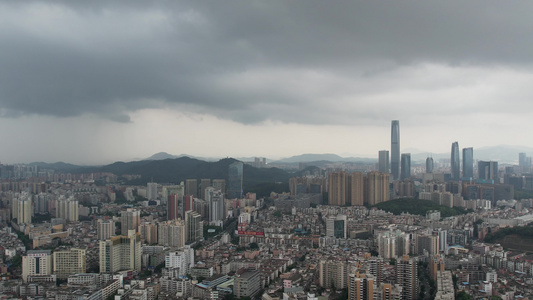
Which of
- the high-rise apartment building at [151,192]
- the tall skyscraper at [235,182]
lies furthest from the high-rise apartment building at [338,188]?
the high-rise apartment building at [151,192]

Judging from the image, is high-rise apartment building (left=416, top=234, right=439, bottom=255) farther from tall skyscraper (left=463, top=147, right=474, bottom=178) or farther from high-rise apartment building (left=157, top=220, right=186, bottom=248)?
tall skyscraper (left=463, top=147, right=474, bottom=178)

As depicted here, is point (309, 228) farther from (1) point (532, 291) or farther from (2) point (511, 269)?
(1) point (532, 291)

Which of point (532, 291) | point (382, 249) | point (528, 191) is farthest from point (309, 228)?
point (528, 191)

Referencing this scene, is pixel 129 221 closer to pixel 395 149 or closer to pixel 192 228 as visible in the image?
pixel 192 228

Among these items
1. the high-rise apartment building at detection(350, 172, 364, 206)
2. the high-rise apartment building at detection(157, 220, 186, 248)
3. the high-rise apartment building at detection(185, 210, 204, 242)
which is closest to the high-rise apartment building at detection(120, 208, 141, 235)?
the high-rise apartment building at detection(185, 210, 204, 242)

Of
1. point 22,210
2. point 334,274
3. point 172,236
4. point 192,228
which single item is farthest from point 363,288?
point 22,210

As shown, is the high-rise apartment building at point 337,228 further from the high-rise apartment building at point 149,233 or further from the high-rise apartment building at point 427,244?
the high-rise apartment building at point 149,233
